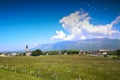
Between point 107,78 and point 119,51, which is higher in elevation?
point 119,51

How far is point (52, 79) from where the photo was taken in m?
42.4

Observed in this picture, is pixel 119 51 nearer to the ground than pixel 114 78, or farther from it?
farther from it

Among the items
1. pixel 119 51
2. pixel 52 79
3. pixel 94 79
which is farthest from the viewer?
→ pixel 119 51

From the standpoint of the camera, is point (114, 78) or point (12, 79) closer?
point (12, 79)

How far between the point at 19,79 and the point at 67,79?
42.1ft

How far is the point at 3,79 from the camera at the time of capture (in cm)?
3466

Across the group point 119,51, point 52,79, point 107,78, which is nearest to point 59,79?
point 52,79

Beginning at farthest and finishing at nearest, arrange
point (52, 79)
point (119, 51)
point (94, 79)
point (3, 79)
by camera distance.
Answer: point (119, 51) → point (94, 79) → point (52, 79) → point (3, 79)

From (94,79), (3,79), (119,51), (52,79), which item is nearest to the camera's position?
(3,79)

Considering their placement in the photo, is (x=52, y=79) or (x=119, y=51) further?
(x=119, y=51)

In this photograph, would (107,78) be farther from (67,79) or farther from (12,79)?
(12,79)

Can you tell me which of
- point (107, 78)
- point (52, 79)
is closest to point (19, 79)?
point (52, 79)

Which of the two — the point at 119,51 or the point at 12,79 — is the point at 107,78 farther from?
the point at 119,51

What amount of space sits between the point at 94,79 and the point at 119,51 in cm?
14065
